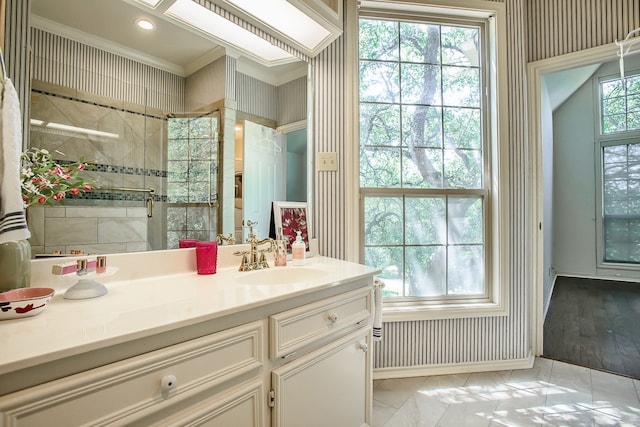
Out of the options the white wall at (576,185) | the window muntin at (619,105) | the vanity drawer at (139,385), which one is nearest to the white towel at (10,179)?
the vanity drawer at (139,385)

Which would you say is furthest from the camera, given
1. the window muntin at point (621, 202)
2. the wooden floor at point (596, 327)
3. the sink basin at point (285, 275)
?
the window muntin at point (621, 202)

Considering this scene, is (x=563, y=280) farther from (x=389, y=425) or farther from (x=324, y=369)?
(x=324, y=369)

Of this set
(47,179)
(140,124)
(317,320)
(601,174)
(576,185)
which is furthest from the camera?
→ (576,185)

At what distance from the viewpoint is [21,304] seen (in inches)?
25.9

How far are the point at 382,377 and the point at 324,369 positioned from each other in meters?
0.99

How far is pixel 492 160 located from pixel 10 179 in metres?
2.31

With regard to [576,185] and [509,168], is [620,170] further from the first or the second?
[509,168]

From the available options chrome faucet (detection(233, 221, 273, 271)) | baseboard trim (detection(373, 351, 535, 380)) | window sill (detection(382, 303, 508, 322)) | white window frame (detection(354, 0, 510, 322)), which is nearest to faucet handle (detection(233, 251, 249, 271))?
chrome faucet (detection(233, 221, 273, 271))

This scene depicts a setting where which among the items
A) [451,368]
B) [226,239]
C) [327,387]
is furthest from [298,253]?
[451,368]

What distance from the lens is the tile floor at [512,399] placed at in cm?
147

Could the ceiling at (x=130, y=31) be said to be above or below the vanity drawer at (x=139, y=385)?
above

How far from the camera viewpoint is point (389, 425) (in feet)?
→ 4.73

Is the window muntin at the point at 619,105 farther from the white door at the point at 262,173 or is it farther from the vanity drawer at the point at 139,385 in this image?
the vanity drawer at the point at 139,385

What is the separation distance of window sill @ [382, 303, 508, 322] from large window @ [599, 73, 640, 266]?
14.2ft
